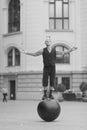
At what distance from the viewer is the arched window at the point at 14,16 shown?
5688 cm

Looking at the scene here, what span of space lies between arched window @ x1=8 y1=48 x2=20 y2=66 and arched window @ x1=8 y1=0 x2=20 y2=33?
8.85ft

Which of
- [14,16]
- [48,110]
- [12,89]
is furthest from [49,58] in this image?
[14,16]

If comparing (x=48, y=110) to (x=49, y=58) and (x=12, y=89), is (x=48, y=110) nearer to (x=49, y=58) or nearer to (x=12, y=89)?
(x=49, y=58)

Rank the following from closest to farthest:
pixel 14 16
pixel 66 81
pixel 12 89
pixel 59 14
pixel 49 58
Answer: pixel 49 58, pixel 66 81, pixel 59 14, pixel 12 89, pixel 14 16

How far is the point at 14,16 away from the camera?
57375mm

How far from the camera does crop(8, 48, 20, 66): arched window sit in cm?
5612

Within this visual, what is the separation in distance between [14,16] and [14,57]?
555cm

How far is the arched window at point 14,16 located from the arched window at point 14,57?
270 centimetres

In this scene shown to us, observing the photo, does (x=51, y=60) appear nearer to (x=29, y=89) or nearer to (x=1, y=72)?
(x=29, y=89)

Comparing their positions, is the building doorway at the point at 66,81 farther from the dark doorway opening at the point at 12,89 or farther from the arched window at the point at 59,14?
the dark doorway opening at the point at 12,89

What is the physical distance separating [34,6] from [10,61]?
313 inches

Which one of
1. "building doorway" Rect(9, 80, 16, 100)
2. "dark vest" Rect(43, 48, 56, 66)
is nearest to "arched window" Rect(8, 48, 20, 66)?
"building doorway" Rect(9, 80, 16, 100)

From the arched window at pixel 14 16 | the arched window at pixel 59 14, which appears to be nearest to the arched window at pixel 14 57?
the arched window at pixel 14 16

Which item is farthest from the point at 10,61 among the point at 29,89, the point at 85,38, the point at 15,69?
the point at 85,38
